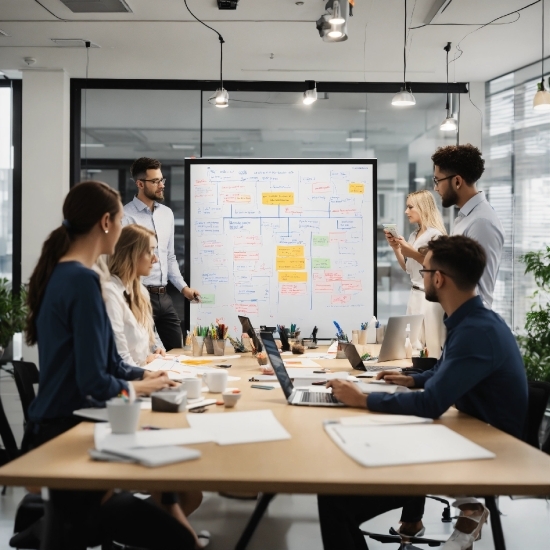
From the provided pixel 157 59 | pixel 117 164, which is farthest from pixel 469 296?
pixel 117 164

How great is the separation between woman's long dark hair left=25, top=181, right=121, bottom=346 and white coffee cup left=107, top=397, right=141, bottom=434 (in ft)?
1.74

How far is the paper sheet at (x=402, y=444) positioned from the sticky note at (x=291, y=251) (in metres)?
3.57

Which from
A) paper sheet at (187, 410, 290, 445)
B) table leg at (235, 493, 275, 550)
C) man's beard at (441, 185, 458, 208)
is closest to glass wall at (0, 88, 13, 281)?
man's beard at (441, 185, 458, 208)

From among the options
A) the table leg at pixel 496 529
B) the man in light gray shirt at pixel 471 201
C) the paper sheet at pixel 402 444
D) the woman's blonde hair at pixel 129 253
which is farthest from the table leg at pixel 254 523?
the man in light gray shirt at pixel 471 201

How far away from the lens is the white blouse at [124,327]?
2.84m

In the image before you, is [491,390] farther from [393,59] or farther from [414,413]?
[393,59]

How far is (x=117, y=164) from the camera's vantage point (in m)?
6.08

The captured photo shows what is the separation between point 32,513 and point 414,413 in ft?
3.88

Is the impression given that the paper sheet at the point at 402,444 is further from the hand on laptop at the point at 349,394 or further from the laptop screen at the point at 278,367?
the laptop screen at the point at 278,367

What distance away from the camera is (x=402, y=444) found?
171 centimetres

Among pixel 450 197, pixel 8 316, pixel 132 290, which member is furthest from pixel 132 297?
pixel 8 316

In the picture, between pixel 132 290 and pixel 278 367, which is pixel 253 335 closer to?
pixel 132 290

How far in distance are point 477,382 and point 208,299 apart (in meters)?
3.66

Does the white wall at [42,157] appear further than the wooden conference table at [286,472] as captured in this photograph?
Yes
